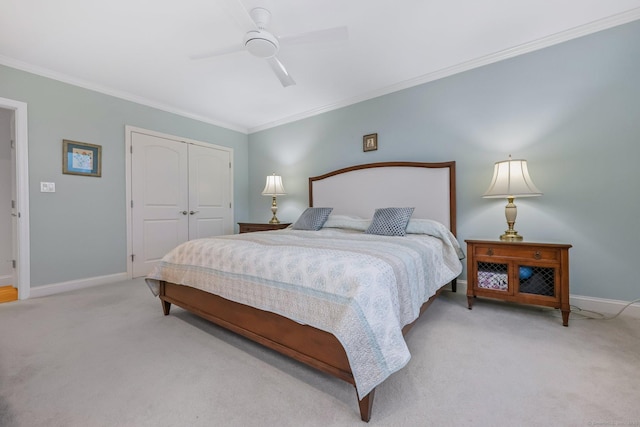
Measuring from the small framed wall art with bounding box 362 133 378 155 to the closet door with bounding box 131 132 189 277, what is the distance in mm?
2741

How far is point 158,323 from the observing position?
2.15 metres

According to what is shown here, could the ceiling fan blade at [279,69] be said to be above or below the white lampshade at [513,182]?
above

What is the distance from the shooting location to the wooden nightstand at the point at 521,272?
203 cm

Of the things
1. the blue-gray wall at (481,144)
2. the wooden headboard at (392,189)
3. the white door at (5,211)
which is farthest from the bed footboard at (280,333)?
the white door at (5,211)

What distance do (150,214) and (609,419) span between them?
457 centimetres

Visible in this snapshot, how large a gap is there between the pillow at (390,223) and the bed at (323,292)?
11cm

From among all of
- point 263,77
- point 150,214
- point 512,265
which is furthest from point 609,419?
point 150,214

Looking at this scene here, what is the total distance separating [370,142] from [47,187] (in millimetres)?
3789

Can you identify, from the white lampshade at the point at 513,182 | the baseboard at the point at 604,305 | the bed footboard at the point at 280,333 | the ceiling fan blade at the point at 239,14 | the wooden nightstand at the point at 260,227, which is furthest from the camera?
the wooden nightstand at the point at 260,227

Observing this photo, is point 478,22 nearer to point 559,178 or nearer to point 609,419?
point 559,178

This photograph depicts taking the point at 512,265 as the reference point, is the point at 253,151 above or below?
above

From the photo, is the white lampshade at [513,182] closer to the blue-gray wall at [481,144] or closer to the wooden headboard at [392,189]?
the blue-gray wall at [481,144]

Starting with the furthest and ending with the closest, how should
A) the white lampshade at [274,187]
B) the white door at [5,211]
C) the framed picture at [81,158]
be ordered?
the white lampshade at [274,187], the white door at [5,211], the framed picture at [81,158]

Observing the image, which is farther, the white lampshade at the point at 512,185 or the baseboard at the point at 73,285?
the baseboard at the point at 73,285
